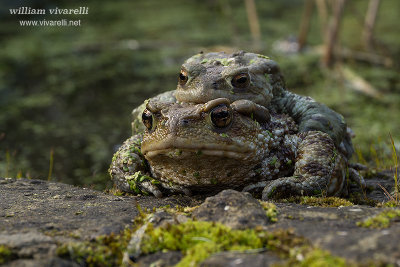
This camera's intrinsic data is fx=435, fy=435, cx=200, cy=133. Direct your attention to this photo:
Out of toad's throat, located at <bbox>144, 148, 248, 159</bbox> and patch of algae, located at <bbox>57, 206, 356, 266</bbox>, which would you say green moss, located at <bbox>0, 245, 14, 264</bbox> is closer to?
patch of algae, located at <bbox>57, 206, 356, 266</bbox>

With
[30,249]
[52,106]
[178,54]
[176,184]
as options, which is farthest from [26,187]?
[178,54]

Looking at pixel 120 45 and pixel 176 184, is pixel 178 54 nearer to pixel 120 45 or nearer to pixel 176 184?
pixel 120 45

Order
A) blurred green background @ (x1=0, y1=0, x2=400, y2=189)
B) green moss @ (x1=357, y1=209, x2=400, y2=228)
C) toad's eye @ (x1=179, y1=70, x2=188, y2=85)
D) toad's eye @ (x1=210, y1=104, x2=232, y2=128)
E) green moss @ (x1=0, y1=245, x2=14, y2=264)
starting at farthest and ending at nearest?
blurred green background @ (x1=0, y1=0, x2=400, y2=189) → toad's eye @ (x1=179, y1=70, x2=188, y2=85) → toad's eye @ (x1=210, y1=104, x2=232, y2=128) → green moss @ (x1=357, y1=209, x2=400, y2=228) → green moss @ (x1=0, y1=245, x2=14, y2=264)

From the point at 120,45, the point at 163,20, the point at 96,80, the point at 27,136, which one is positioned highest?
the point at 163,20

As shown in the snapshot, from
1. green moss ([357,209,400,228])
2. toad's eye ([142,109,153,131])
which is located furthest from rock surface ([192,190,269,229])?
toad's eye ([142,109,153,131])

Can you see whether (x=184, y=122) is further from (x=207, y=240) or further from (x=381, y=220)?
(x=381, y=220)

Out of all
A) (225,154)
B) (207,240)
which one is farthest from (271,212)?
(225,154)
